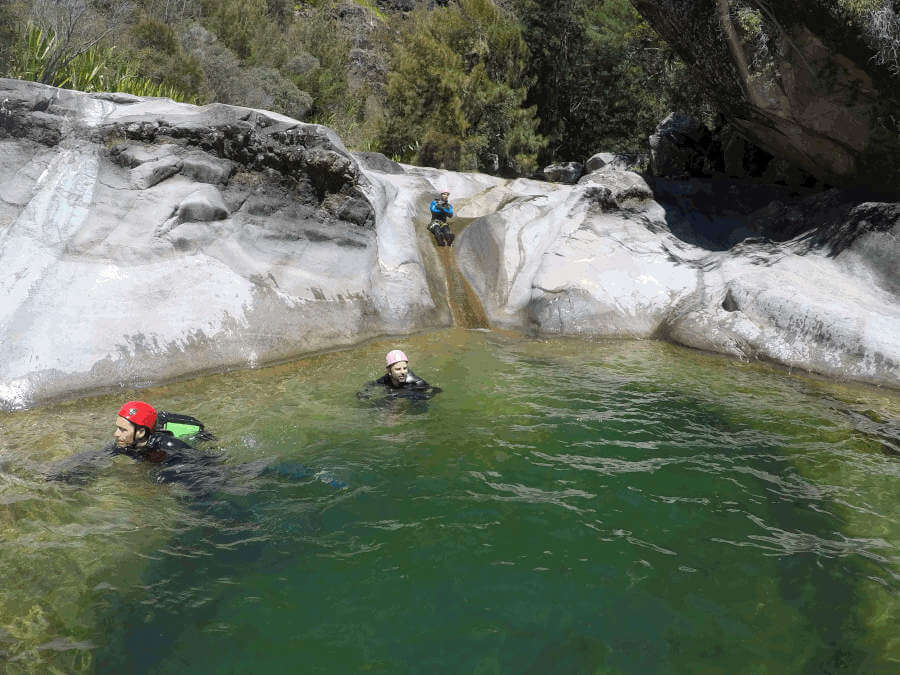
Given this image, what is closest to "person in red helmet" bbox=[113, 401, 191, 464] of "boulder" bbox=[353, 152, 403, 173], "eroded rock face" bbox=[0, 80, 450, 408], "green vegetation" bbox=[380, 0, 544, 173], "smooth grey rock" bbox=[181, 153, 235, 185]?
"eroded rock face" bbox=[0, 80, 450, 408]

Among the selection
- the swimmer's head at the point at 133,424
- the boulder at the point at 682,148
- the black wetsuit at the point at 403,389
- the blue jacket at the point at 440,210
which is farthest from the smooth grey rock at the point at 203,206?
the boulder at the point at 682,148

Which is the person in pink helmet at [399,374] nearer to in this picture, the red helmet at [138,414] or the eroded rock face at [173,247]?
the eroded rock face at [173,247]

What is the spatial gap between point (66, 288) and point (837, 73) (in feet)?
48.6

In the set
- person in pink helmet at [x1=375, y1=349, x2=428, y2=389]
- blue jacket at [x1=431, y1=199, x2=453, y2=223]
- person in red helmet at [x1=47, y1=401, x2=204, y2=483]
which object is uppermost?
blue jacket at [x1=431, y1=199, x2=453, y2=223]

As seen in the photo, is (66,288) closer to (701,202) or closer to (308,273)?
(308,273)

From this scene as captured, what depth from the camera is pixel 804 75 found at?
13.2m

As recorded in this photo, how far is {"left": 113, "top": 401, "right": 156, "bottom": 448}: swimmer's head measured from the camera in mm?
6723

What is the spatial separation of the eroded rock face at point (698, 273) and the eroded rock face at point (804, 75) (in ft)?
3.61

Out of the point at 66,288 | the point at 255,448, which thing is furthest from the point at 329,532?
the point at 66,288

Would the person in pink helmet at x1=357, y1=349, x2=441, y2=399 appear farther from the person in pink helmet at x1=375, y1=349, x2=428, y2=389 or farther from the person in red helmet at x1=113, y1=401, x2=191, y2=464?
the person in red helmet at x1=113, y1=401, x2=191, y2=464

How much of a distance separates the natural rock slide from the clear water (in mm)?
1608

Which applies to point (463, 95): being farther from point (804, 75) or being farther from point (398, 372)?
point (398, 372)

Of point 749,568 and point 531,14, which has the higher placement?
point 531,14

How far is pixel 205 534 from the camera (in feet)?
19.0
